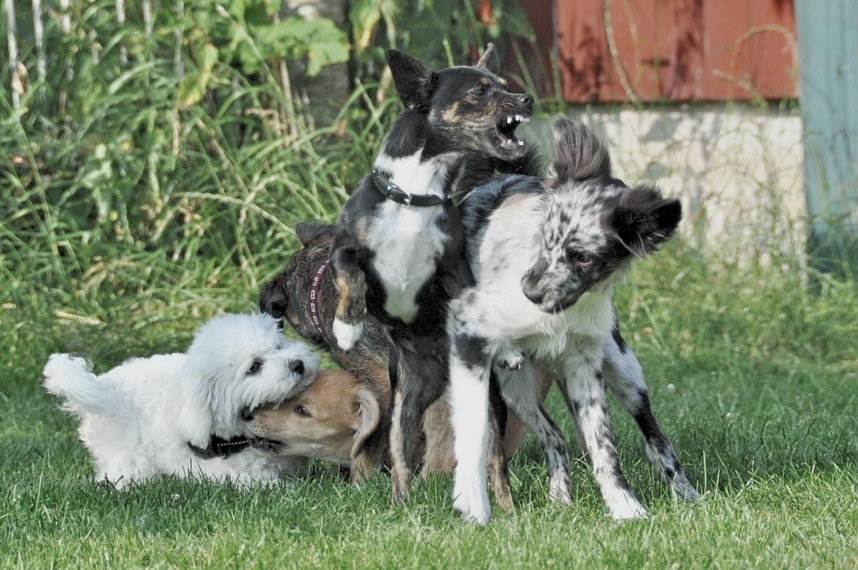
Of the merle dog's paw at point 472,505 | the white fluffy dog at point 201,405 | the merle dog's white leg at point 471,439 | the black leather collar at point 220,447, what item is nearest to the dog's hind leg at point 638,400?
the merle dog's white leg at point 471,439

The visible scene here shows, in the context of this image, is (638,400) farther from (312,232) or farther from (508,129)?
(312,232)

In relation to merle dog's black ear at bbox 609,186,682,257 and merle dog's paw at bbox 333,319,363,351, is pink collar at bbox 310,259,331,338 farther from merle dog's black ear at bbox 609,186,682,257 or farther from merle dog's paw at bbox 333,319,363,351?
merle dog's black ear at bbox 609,186,682,257

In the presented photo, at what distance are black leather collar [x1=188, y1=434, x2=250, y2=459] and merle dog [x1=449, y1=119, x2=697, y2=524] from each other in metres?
1.21

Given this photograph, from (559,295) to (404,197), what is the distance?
0.69m

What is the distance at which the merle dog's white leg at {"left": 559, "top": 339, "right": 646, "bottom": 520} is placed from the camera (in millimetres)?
4207

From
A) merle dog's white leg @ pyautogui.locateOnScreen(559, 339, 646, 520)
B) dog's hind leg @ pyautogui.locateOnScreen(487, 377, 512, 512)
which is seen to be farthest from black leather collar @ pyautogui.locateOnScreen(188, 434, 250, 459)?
merle dog's white leg @ pyautogui.locateOnScreen(559, 339, 646, 520)

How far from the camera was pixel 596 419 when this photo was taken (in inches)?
168

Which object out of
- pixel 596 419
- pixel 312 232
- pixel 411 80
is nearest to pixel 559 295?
pixel 596 419

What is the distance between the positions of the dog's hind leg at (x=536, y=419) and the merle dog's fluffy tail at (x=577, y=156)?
28.1 inches

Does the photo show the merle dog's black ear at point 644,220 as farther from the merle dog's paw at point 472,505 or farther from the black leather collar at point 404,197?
the merle dog's paw at point 472,505

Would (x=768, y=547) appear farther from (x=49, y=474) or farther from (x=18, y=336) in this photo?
(x=18, y=336)

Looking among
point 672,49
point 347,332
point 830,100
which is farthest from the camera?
point 672,49

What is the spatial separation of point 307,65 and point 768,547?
5.97 m

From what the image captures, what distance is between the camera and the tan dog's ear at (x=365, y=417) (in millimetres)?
4871
